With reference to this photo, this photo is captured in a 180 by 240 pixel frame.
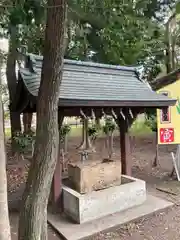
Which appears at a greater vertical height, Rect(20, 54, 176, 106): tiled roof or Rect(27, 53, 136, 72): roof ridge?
Rect(27, 53, 136, 72): roof ridge

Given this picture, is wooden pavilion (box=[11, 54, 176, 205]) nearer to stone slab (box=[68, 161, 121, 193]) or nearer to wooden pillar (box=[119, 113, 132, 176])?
wooden pillar (box=[119, 113, 132, 176])

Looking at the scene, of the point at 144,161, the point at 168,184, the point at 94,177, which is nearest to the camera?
the point at 94,177

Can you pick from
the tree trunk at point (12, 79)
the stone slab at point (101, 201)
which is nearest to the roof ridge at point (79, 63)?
the stone slab at point (101, 201)

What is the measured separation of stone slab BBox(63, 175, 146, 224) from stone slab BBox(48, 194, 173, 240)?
99 mm

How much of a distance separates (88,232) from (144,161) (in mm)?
5580

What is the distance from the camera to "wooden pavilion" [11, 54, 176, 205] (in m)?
4.55

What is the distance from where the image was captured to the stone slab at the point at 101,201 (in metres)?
4.43

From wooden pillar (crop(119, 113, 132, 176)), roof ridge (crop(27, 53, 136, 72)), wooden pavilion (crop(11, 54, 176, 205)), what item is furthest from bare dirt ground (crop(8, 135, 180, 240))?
roof ridge (crop(27, 53, 136, 72))

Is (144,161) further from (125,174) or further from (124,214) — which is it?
(124,214)

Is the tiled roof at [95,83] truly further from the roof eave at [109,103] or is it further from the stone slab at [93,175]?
the stone slab at [93,175]

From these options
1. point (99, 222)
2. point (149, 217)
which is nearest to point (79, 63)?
point (99, 222)

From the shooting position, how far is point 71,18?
755 cm

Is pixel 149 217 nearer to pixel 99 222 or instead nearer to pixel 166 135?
pixel 99 222

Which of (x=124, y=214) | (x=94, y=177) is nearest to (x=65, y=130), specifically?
(x=94, y=177)
